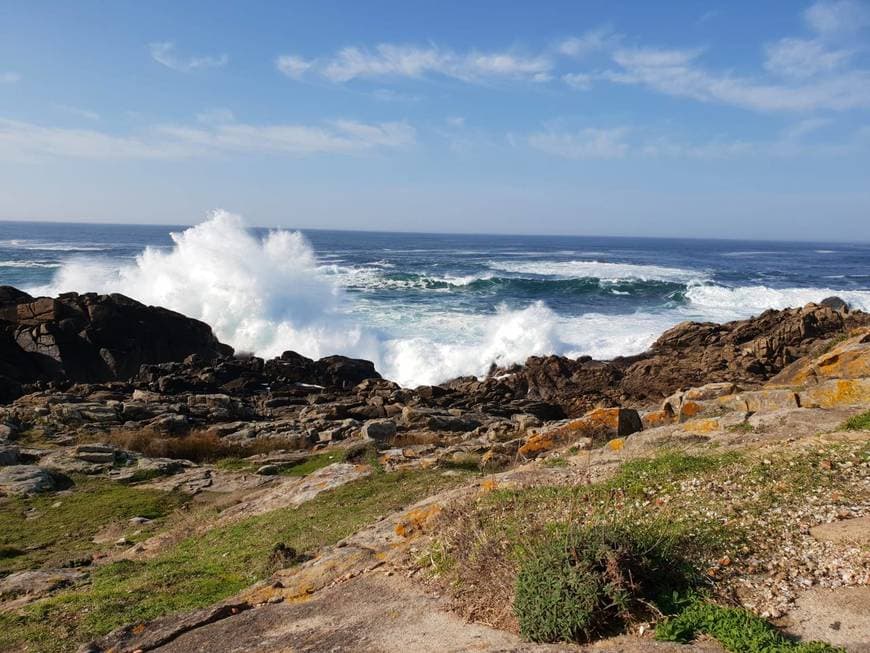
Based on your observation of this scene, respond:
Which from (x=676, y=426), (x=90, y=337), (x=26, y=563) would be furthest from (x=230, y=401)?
(x=676, y=426)

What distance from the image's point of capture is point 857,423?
9.40 m

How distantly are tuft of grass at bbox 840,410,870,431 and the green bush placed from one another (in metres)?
5.14

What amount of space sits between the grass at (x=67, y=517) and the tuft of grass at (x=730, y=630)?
9.85m

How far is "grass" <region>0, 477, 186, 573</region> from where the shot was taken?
1123cm

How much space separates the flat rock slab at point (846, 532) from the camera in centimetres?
603

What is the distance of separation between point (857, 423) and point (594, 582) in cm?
640

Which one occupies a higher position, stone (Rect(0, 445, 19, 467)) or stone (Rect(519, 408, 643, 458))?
stone (Rect(519, 408, 643, 458))

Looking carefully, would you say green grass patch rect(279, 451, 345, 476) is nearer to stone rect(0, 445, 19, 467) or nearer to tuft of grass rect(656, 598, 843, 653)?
stone rect(0, 445, 19, 467)

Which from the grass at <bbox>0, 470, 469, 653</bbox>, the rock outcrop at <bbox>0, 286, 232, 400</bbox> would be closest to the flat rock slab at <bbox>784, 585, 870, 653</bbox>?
the grass at <bbox>0, 470, 469, 653</bbox>

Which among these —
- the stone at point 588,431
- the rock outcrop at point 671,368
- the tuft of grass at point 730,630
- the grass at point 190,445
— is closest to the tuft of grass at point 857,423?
the stone at point 588,431

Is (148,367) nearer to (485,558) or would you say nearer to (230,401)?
(230,401)

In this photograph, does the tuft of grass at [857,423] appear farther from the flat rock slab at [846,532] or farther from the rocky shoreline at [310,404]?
the flat rock slab at [846,532]

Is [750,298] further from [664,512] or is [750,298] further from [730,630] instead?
[730,630]

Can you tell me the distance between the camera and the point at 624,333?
38.3 metres
